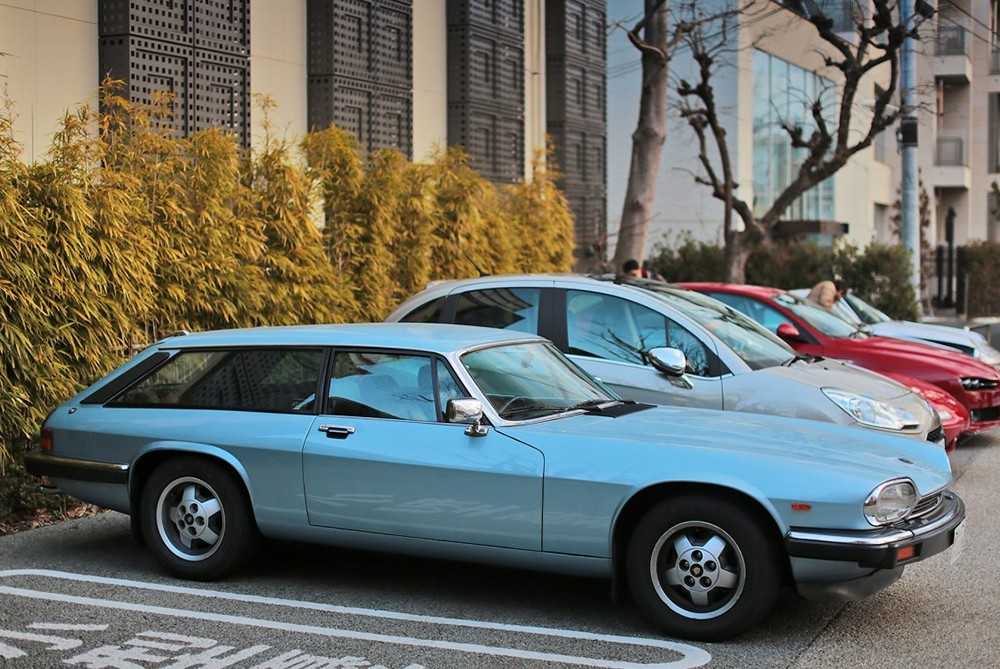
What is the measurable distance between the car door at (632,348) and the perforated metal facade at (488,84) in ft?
27.5

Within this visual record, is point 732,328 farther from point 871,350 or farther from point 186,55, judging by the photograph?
point 186,55

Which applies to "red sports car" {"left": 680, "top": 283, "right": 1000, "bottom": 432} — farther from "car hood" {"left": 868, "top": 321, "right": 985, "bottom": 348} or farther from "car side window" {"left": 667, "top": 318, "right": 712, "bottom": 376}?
"car side window" {"left": 667, "top": 318, "right": 712, "bottom": 376}

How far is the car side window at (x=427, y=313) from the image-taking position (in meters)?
9.86

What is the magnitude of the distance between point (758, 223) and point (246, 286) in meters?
12.7

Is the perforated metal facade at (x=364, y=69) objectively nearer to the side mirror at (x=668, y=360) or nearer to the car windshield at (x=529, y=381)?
the side mirror at (x=668, y=360)

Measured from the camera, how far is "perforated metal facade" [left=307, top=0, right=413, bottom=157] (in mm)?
14531

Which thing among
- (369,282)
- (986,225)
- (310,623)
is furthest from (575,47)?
(986,225)

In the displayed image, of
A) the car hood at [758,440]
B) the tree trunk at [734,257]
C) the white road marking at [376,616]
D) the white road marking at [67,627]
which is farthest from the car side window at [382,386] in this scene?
the tree trunk at [734,257]

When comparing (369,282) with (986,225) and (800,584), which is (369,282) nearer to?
(800,584)

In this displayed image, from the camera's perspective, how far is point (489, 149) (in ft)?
58.7

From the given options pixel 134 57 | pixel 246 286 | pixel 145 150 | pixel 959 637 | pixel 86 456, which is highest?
pixel 134 57

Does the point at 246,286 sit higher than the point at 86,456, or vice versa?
the point at 246,286

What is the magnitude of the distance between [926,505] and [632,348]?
346 cm

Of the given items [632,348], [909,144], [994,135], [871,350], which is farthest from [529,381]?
[994,135]
